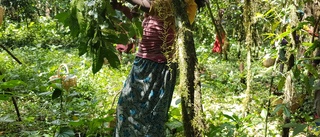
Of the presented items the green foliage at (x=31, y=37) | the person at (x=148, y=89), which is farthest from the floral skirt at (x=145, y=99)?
the green foliage at (x=31, y=37)

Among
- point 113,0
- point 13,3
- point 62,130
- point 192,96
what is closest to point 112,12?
point 113,0

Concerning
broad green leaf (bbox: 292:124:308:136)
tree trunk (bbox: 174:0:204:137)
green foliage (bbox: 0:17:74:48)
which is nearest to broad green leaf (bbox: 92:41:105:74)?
tree trunk (bbox: 174:0:204:137)

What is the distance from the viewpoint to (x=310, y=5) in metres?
2.16

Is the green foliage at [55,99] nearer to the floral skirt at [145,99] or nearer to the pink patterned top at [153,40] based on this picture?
the floral skirt at [145,99]

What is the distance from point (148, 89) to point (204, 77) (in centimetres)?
159

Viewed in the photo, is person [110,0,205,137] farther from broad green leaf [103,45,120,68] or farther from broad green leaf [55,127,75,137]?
broad green leaf [103,45,120,68]

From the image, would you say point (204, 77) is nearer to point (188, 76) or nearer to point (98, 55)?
point (98, 55)

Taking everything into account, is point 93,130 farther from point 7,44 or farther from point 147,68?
point 7,44

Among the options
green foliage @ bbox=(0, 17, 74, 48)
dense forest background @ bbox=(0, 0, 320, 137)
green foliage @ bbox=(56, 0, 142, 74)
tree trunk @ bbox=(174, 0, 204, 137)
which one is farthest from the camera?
green foliage @ bbox=(0, 17, 74, 48)

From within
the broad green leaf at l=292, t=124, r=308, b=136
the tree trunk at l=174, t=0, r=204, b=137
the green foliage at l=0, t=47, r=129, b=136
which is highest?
the tree trunk at l=174, t=0, r=204, b=137

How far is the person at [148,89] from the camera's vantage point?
1.75m

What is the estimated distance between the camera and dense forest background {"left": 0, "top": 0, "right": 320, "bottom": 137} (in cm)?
130

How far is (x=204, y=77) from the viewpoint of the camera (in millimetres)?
3346

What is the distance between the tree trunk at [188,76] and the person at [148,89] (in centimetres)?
71
